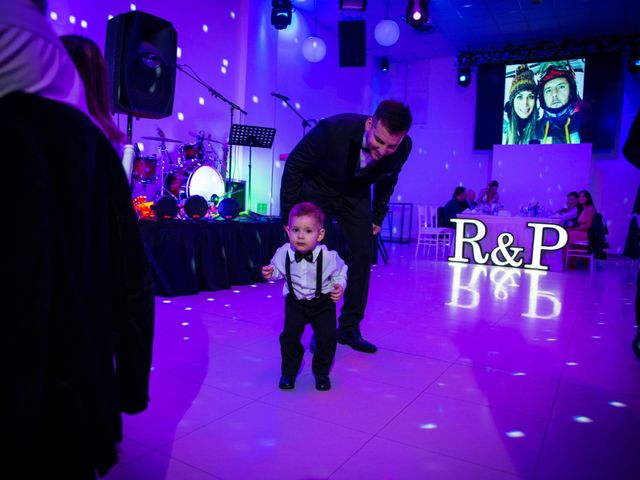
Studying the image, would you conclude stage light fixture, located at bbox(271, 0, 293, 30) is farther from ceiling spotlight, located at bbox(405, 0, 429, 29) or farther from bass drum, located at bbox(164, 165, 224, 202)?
bass drum, located at bbox(164, 165, 224, 202)

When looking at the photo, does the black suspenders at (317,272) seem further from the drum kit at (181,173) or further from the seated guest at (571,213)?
the seated guest at (571,213)

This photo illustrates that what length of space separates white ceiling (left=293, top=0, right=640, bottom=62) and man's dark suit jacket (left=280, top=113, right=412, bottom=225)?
7.01 metres

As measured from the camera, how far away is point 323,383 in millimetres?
2053

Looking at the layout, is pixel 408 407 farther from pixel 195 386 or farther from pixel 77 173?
pixel 77 173

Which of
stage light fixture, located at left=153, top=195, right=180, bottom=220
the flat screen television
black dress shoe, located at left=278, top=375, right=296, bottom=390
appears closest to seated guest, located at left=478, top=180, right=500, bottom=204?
the flat screen television

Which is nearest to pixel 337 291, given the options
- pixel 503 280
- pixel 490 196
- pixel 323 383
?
pixel 323 383

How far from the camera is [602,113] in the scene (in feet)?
30.6

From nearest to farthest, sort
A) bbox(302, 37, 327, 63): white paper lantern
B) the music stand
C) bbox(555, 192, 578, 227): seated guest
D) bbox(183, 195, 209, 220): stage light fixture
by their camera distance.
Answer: bbox(183, 195, 209, 220): stage light fixture
the music stand
bbox(302, 37, 327, 63): white paper lantern
bbox(555, 192, 578, 227): seated guest

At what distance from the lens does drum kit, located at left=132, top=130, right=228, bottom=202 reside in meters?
4.69

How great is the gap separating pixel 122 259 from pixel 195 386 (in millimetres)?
1317

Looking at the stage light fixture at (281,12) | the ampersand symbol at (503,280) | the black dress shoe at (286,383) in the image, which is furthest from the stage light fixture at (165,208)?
the stage light fixture at (281,12)

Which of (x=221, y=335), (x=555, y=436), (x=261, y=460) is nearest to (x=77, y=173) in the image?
(x=261, y=460)

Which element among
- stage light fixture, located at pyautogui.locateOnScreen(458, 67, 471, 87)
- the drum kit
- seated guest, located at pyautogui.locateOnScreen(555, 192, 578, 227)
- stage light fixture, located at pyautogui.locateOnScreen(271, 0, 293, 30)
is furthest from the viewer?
stage light fixture, located at pyautogui.locateOnScreen(458, 67, 471, 87)

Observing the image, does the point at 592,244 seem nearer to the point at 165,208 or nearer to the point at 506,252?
the point at 506,252
